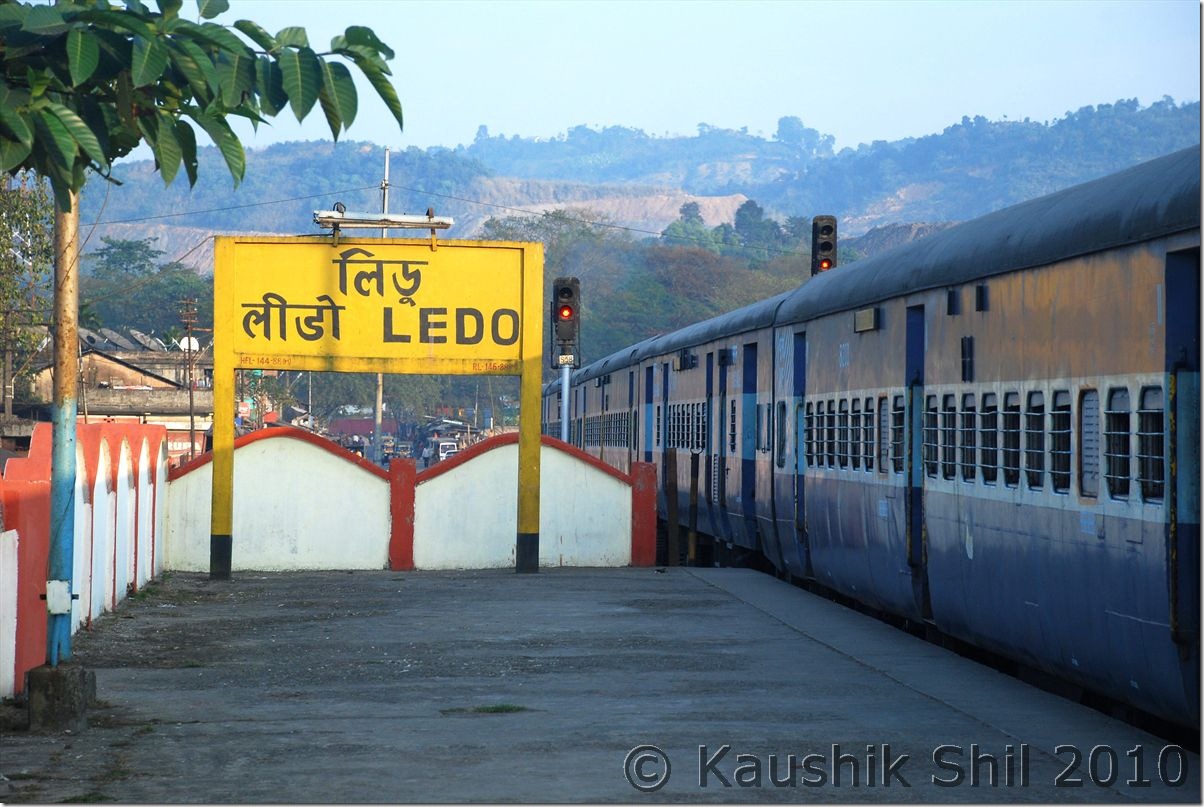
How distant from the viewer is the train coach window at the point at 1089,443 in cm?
1027

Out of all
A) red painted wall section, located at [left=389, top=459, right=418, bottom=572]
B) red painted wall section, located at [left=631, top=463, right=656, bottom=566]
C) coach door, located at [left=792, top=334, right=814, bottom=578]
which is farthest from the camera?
red painted wall section, located at [left=631, top=463, right=656, bottom=566]

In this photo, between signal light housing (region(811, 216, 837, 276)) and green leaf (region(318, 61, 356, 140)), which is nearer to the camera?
green leaf (region(318, 61, 356, 140))

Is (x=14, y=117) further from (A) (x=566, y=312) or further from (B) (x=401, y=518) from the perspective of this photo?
(A) (x=566, y=312)

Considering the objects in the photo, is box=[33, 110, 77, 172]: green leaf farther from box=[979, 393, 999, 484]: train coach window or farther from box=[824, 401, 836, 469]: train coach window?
box=[824, 401, 836, 469]: train coach window

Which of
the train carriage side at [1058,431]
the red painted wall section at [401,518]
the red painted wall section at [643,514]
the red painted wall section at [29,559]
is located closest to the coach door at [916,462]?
the train carriage side at [1058,431]

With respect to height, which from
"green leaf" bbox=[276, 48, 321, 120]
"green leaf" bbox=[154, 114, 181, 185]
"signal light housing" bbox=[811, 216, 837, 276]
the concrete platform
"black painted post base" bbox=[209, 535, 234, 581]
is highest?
"signal light housing" bbox=[811, 216, 837, 276]

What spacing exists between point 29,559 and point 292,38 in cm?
673

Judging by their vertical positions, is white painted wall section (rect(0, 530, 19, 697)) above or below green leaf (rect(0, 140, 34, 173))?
below

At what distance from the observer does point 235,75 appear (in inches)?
253

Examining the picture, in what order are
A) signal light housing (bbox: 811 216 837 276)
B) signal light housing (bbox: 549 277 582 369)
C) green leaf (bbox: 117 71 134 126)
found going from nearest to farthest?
green leaf (bbox: 117 71 134 126) → signal light housing (bbox: 549 277 582 369) → signal light housing (bbox: 811 216 837 276)

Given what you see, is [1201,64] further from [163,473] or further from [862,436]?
[163,473]

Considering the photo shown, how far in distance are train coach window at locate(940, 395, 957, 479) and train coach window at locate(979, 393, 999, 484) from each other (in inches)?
28.5

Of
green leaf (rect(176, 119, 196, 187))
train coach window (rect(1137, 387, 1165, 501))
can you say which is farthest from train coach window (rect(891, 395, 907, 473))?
green leaf (rect(176, 119, 196, 187))

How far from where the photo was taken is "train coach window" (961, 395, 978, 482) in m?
13.0
